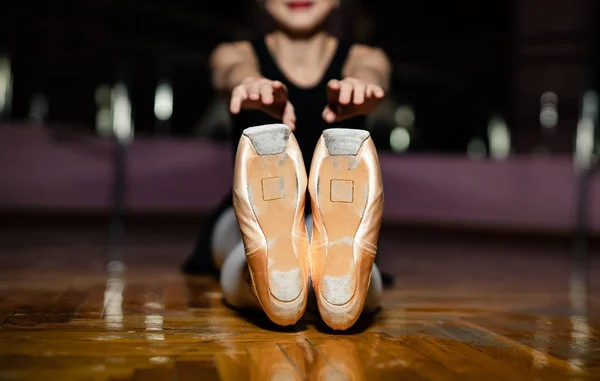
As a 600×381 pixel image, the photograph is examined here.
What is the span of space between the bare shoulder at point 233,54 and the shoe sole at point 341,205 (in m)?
0.43

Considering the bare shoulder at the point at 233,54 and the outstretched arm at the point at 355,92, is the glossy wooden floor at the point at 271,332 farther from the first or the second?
the bare shoulder at the point at 233,54

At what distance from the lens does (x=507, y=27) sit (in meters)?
4.39

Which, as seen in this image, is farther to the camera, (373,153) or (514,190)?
(514,190)

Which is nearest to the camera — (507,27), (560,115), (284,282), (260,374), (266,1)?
(260,374)

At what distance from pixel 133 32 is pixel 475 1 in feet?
7.82

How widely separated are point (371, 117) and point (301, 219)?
2.34m

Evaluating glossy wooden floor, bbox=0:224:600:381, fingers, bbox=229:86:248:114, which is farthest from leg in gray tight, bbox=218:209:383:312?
fingers, bbox=229:86:248:114

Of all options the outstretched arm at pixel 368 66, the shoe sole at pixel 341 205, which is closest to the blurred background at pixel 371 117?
the outstretched arm at pixel 368 66

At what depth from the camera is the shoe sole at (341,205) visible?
83 centimetres

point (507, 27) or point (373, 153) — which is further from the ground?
point (507, 27)

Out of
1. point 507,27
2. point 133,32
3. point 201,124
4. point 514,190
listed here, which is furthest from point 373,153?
point 507,27

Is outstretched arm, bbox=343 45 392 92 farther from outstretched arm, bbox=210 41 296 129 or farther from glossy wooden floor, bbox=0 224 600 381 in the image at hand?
glossy wooden floor, bbox=0 224 600 381

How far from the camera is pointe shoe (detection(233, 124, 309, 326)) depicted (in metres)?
0.84

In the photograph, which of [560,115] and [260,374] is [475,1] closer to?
[560,115]
